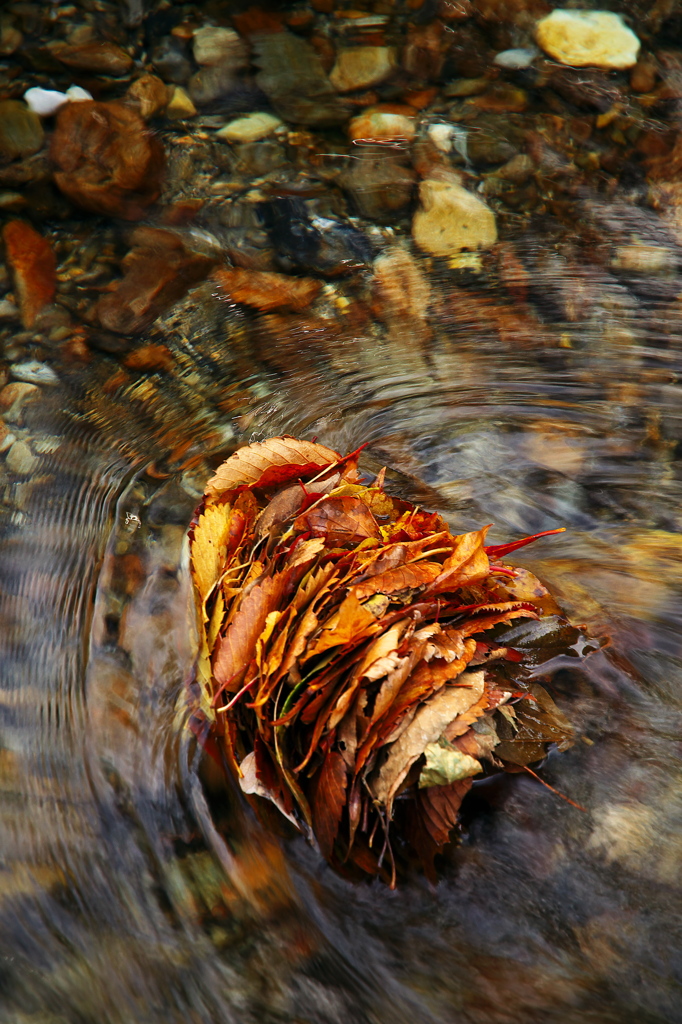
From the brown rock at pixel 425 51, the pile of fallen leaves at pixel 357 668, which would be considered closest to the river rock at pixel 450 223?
the brown rock at pixel 425 51

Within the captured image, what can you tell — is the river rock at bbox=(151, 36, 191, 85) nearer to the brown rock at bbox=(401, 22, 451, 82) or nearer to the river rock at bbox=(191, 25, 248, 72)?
the river rock at bbox=(191, 25, 248, 72)

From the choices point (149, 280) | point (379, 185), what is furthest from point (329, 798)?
point (379, 185)

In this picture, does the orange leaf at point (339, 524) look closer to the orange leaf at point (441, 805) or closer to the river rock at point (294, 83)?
the orange leaf at point (441, 805)

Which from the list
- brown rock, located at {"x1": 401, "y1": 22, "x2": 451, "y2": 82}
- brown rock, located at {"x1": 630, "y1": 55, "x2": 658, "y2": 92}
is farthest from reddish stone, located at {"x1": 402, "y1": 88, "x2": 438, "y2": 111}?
brown rock, located at {"x1": 630, "y1": 55, "x2": 658, "y2": 92}

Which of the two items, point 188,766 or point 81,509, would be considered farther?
point 81,509

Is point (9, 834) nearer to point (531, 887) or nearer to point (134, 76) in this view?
point (531, 887)

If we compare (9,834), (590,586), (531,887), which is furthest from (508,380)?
(9,834)
